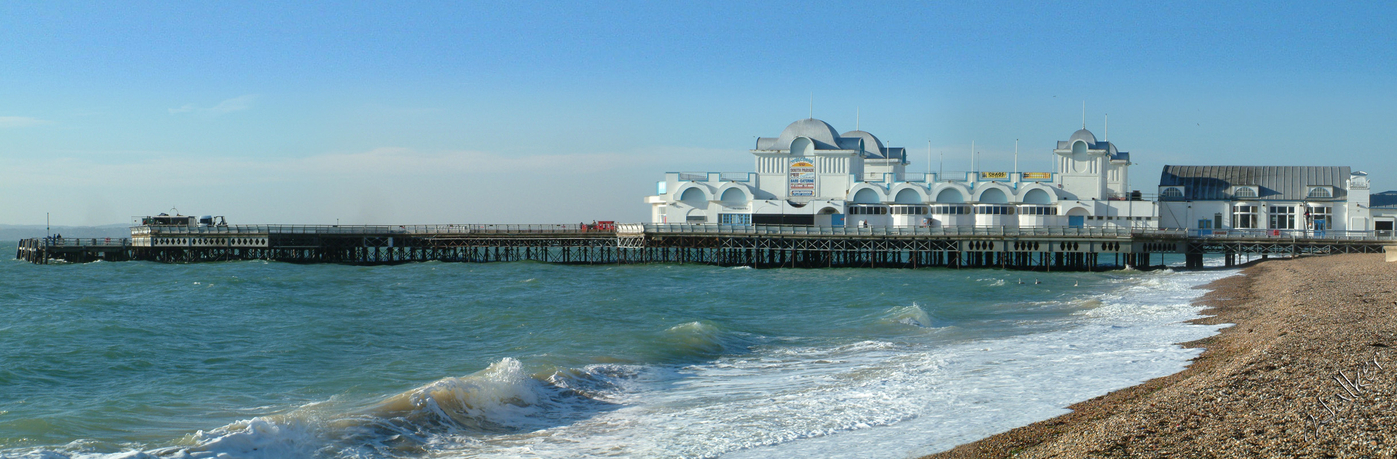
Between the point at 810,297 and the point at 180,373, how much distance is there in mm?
19766

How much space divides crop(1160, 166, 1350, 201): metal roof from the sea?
24.7 metres

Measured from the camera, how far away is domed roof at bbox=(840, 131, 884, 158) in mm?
63938

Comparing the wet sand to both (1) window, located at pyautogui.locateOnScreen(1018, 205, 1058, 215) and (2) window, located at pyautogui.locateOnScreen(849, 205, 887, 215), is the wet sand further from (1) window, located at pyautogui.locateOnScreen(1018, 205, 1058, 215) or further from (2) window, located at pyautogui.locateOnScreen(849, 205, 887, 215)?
(2) window, located at pyautogui.locateOnScreen(849, 205, 887, 215)

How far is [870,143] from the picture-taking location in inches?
2564

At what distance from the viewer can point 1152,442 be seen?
30.5 ft

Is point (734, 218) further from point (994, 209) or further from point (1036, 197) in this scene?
point (1036, 197)

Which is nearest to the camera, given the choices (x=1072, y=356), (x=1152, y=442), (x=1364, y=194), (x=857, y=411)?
(x=1152, y=442)

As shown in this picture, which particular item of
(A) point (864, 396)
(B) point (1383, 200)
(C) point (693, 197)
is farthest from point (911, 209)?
(A) point (864, 396)

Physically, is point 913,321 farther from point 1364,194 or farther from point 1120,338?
point 1364,194

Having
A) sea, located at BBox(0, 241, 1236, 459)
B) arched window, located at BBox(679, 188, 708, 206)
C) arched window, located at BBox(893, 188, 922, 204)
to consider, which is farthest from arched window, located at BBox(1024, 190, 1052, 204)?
sea, located at BBox(0, 241, 1236, 459)

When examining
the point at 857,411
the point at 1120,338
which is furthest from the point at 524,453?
the point at 1120,338

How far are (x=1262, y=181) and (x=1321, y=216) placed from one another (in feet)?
11.4

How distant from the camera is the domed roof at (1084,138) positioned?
54.4m

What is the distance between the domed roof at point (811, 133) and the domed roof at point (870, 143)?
6.04m
